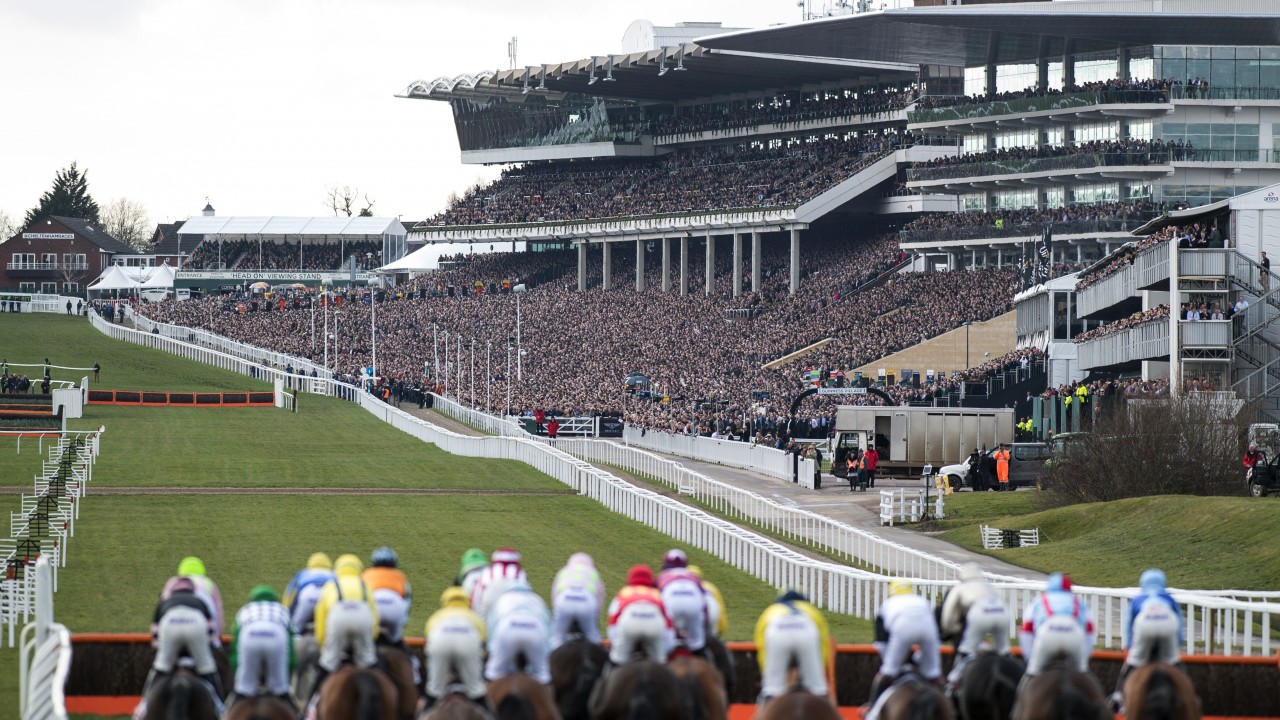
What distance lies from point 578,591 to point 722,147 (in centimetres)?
8537

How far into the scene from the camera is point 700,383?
66688 millimetres

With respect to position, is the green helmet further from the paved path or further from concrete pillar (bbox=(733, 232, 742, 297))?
concrete pillar (bbox=(733, 232, 742, 297))

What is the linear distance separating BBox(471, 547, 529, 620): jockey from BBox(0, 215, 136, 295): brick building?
12172cm

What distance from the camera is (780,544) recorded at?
31.6 m

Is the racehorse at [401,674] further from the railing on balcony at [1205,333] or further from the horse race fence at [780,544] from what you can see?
the railing on balcony at [1205,333]

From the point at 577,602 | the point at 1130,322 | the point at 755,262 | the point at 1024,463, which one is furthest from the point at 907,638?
the point at 755,262

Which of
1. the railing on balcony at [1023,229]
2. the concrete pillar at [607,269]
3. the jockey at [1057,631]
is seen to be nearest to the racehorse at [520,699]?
the jockey at [1057,631]

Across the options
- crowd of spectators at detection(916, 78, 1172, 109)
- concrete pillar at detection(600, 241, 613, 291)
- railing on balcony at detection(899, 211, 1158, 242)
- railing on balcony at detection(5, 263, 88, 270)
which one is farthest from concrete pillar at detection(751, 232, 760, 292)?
railing on balcony at detection(5, 263, 88, 270)

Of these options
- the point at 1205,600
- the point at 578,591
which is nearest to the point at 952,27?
the point at 1205,600

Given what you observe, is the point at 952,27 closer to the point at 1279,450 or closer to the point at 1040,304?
the point at 1040,304

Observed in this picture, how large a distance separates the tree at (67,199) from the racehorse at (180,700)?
5868 inches

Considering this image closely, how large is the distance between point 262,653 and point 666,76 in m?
82.7

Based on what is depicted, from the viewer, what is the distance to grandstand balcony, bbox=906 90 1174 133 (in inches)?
2840

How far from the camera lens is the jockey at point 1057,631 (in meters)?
13.2
